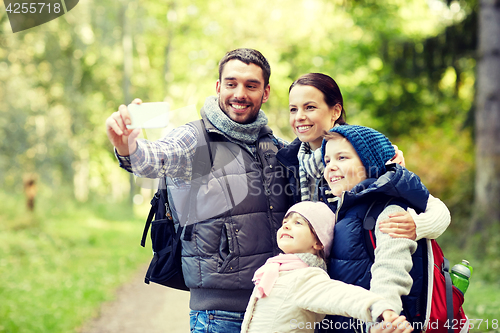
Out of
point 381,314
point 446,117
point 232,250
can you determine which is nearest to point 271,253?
point 232,250

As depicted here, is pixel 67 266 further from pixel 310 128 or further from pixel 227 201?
pixel 310 128

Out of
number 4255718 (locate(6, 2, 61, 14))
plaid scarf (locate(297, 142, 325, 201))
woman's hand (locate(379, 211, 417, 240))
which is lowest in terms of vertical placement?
woman's hand (locate(379, 211, 417, 240))

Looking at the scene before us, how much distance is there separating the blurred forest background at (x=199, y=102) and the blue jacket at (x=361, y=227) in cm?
125

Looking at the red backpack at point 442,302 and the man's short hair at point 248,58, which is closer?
the red backpack at point 442,302

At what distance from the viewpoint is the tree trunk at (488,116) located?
900 centimetres

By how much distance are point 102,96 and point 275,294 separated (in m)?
22.0

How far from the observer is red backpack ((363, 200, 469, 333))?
7.27 feet

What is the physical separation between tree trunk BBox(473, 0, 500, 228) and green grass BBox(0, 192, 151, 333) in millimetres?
7420

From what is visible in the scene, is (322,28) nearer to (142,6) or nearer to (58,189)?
(142,6)

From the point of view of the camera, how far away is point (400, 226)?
2191mm

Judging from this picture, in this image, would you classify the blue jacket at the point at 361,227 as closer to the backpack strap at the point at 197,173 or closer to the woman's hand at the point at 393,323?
the woman's hand at the point at 393,323

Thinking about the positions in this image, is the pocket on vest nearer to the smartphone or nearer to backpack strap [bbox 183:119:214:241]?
backpack strap [bbox 183:119:214:241]

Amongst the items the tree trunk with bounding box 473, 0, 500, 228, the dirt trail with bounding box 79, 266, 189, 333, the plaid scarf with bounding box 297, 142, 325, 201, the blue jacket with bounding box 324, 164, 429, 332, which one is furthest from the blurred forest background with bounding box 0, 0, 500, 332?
the blue jacket with bounding box 324, 164, 429, 332

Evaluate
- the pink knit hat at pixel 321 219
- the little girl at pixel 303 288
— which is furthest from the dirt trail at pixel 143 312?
the pink knit hat at pixel 321 219
